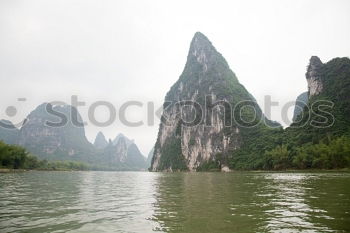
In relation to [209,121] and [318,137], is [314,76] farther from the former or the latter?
[209,121]

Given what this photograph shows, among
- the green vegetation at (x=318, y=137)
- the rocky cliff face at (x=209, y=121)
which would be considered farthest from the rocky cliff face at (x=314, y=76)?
the rocky cliff face at (x=209, y=121)

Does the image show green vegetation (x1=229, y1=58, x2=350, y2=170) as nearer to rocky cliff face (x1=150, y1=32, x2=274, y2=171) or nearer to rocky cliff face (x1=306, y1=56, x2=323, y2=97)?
rocky cliff face (x1=306, y1=56, x2=323, y2=97)

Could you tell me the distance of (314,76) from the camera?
128 metres

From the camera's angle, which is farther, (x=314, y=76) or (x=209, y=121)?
(x=209, y=121)

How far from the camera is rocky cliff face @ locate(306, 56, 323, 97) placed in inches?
4966

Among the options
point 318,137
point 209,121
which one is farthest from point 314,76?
point 209,121

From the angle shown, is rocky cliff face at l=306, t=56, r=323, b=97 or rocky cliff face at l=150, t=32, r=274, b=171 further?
rocky cliff face at l=150, t=32, r=274, b=171

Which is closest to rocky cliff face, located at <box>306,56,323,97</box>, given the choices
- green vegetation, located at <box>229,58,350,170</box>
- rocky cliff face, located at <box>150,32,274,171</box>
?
green vegetation, located at <box>229,58,350,170</box>

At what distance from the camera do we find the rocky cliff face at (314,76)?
414ft

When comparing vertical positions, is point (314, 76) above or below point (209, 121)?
above

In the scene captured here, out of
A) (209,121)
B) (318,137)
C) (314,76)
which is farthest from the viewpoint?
(209,121)

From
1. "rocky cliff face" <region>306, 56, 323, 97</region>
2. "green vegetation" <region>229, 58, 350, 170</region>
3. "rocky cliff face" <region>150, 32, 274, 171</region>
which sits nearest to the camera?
"green vegetation" <region>229, 58, 350, 170</region>

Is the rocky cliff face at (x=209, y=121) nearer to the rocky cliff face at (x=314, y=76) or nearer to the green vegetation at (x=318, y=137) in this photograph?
the green vegetation at (x=318, y=137)

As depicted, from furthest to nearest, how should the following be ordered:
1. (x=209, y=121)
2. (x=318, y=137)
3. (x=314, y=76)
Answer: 1. (x=209, y=121)
2. (x=314, y=76)
3. (x=318, y=137)
